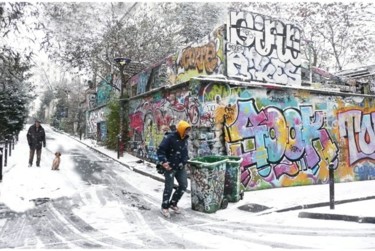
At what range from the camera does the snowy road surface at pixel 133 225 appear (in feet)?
17.1

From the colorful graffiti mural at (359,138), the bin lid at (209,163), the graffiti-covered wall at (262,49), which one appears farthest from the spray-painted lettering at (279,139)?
→ the bin lid at (209,163)

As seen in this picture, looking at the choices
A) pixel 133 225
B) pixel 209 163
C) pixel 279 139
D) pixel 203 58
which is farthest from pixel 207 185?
pixel 203 58

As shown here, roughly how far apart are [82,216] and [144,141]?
8796mm

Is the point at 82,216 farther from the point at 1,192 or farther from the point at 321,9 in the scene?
the point at 321,9

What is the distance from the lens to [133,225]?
616 centimetres

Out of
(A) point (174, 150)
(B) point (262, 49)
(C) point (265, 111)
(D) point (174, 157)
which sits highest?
(B) point (262, 49)

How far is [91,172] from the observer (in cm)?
1240

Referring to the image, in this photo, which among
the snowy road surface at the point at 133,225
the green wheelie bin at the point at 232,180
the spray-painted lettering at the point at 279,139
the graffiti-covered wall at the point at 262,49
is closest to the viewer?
the snowy road surface at the point at 133,225

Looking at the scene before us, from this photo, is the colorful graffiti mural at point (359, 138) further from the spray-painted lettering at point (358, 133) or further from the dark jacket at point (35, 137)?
the dark jacket at point (35, 137)

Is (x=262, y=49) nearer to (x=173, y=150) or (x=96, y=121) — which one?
(x=173, y=150)

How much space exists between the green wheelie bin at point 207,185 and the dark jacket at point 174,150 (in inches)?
16.5

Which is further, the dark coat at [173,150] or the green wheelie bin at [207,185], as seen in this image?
the green wheelie bin at [207,185]

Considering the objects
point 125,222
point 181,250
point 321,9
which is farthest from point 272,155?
point 321,9

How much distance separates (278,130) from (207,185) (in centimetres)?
397
